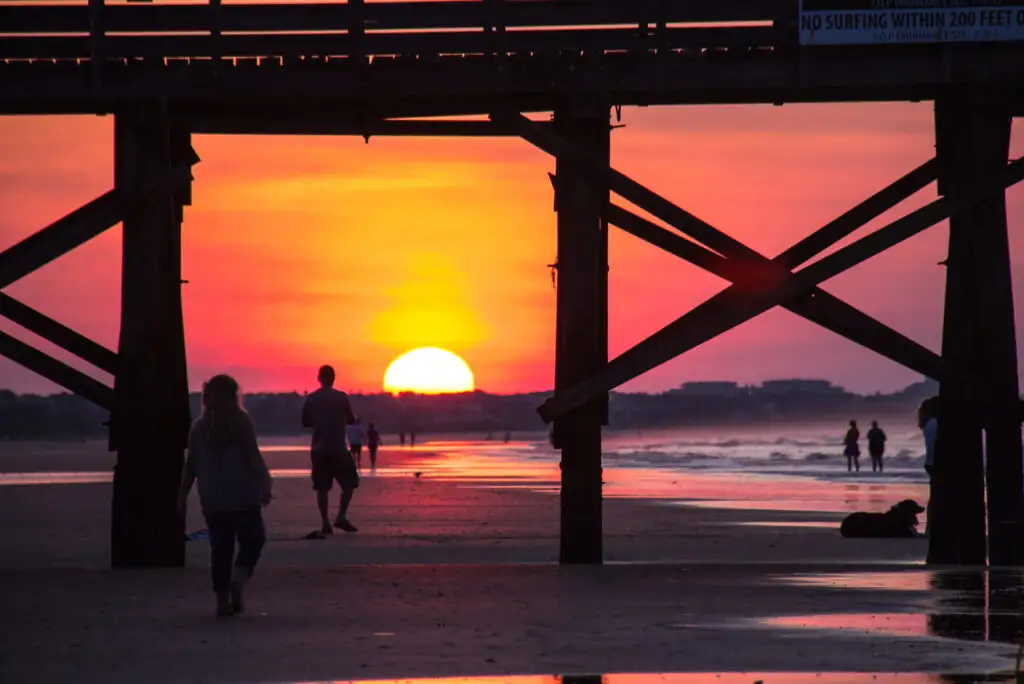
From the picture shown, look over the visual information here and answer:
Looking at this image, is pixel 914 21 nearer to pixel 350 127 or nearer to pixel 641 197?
pixel 641 197

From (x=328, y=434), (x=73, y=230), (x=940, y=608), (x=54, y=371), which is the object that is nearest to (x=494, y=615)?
(x=940, y=608)

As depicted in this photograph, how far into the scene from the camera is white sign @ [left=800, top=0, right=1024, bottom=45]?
1355cm

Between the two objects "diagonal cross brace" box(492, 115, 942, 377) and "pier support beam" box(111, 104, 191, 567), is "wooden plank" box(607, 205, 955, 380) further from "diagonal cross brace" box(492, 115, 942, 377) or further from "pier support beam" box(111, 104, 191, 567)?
"pier support beam" box(111, 104, 191, 567)

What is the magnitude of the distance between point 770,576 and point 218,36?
575 cm

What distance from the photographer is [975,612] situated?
1028cm

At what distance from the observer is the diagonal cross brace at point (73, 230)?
1345cm

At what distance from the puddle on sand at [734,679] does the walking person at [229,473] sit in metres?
3.18

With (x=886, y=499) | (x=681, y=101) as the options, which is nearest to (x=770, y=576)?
(x=681, y=101)

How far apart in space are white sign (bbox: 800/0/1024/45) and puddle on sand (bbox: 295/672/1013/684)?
683 cm

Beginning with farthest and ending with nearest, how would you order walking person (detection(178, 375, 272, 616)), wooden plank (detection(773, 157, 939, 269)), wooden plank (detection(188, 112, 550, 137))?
wooden plank (detection(188, 112, 550, 137)), wooden plank (detection(773, 157, 939, 269)), walking person (detection(178, 375, 272, 616))

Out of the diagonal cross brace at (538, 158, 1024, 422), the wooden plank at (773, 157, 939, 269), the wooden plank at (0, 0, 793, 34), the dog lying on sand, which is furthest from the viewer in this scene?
the dog lying on sand

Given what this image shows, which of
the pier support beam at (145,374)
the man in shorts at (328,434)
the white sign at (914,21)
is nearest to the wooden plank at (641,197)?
the white sign at (914,21)

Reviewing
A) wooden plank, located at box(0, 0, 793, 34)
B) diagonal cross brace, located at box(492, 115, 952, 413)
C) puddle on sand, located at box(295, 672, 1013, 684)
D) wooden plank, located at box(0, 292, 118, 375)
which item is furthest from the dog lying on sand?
puddle on sand, located at box(295, 672, 1013, 684)

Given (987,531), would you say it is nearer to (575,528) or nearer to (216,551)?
(575,528)
